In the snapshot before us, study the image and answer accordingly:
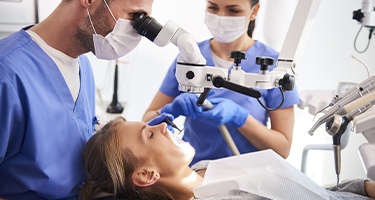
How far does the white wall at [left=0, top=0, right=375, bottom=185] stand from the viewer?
2.47 meters

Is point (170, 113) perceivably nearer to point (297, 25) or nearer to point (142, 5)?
point (142, 5)

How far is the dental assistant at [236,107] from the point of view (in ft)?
5.24

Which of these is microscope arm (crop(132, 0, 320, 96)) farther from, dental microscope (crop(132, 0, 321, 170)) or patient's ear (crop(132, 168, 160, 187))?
patient's ear (crop(132, 168, 160, 187))

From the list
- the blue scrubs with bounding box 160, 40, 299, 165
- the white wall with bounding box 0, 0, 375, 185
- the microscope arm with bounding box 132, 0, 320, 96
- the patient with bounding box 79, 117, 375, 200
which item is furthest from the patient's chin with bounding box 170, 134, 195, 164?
the white wall with bounding box 0, 0, 375, 185

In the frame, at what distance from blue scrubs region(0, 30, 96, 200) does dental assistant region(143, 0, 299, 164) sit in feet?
1.68

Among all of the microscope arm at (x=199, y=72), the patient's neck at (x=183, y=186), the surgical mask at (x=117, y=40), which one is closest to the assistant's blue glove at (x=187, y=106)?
the patient's neck at (x=183, y=186)

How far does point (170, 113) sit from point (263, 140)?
1.32 ft

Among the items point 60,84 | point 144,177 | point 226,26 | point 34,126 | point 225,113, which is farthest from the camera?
point 226,26

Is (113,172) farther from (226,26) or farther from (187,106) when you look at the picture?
(226,26)

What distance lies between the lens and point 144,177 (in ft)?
4.30

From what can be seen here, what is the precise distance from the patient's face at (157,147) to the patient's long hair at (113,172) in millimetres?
29

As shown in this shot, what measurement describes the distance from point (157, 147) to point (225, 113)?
29 cm

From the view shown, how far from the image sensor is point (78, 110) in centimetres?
126

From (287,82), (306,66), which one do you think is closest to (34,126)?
(287,82)
